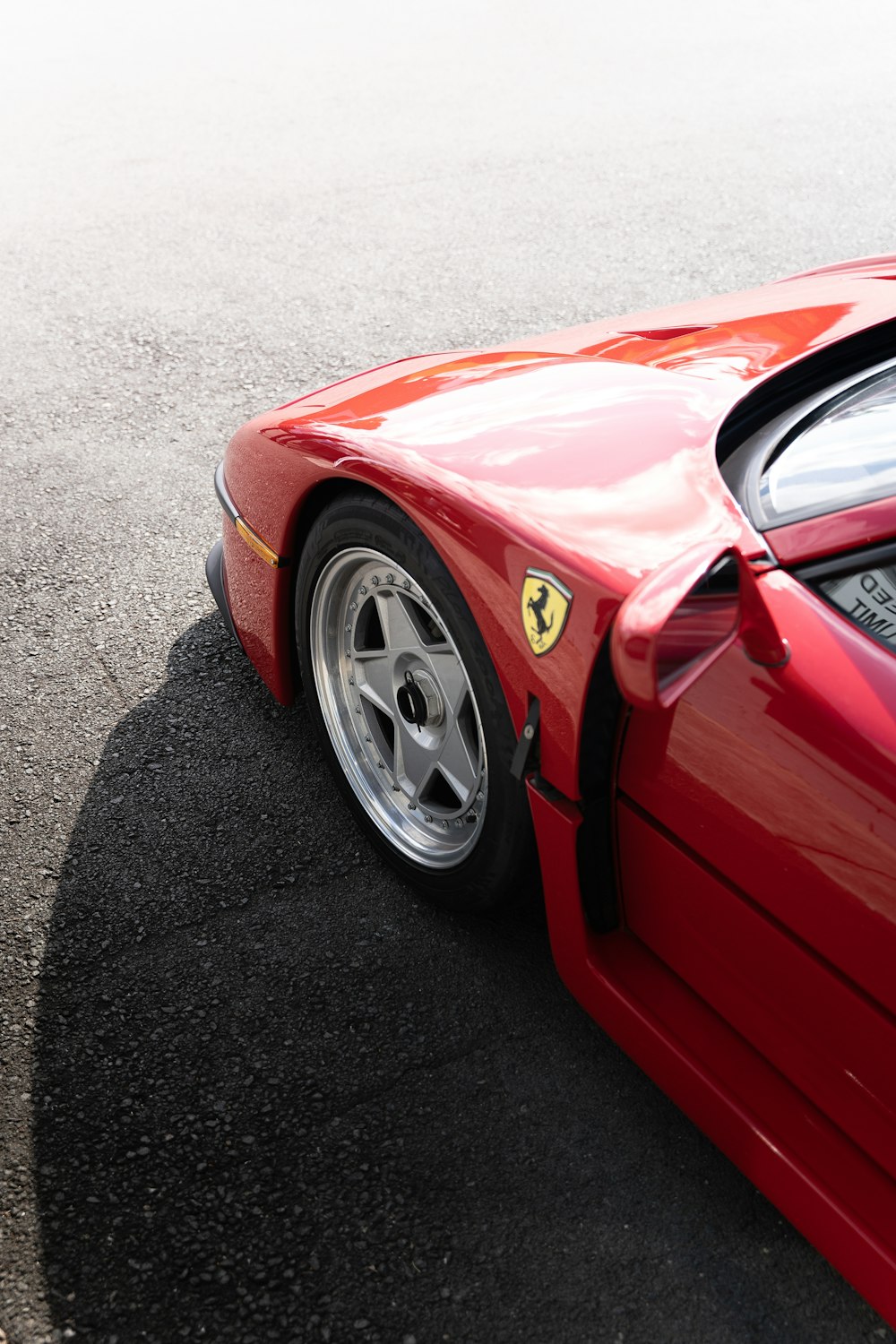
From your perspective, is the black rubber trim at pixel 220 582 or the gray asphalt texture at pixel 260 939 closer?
the gray asphalt texture at pixel 260 939

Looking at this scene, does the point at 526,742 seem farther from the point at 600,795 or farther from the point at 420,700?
the point at 420,700

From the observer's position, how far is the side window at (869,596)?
138 cm

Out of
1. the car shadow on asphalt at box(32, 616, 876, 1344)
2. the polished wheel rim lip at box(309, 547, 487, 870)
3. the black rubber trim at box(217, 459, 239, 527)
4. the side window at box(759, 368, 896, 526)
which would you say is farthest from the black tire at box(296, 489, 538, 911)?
the side window at box(759, 368, 896, 526)

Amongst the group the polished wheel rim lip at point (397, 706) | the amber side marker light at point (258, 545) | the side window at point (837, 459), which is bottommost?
the polished wheel rim lip at point (397, 706)

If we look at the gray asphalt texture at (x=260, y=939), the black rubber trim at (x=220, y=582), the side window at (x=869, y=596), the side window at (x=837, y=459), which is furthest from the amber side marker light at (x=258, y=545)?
the side window at (x=869, y=596)

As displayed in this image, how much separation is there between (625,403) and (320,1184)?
1.36 meters

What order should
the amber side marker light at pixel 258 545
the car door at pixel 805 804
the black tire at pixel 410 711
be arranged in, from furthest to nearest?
the amber side marker light at pixel 258 545 < the black tire at pixel 410 711 < the car door at pixel 805 804

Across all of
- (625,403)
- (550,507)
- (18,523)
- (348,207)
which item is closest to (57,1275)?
(550,507)

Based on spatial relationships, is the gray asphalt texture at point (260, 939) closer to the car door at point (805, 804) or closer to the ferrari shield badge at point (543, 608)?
the car door at point (805, 804)

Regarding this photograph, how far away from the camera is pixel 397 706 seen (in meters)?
2.22

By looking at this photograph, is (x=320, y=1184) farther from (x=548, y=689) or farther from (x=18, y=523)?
(x=18, y=523)

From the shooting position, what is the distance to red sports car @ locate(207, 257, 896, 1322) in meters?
1.32

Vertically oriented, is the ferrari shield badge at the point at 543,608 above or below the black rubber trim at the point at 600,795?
above

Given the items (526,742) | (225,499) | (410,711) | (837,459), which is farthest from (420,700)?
(837,459)
